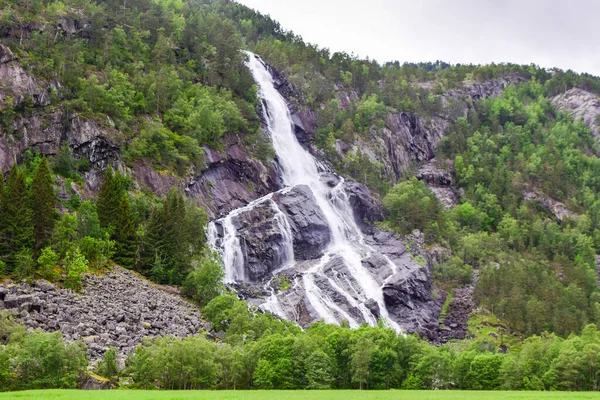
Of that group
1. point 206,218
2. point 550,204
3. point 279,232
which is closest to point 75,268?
point 206,218

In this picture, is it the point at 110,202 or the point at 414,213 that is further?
the point at 414,213

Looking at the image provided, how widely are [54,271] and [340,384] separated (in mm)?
34095

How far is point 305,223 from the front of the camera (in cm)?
11381

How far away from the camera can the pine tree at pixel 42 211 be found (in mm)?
74094

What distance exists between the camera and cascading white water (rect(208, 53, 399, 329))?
317 ft

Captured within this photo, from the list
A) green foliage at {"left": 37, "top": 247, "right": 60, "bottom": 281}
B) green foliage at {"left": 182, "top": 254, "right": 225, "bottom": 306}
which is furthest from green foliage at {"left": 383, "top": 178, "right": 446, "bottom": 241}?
green foliage at {"left": 37, "top": 247, "right": 60, "bottom": 281}

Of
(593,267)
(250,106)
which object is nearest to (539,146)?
(593,267)

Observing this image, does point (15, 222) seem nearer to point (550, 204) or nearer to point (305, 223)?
point (305, 223)

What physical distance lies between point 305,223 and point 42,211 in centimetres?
5089

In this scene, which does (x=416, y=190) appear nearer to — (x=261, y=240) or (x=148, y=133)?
(x=261, y=240)

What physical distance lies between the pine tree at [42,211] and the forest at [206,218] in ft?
0.74

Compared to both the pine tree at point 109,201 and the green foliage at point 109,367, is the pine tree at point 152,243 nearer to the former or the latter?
the pine tree at point 109,201

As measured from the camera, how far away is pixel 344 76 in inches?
7662

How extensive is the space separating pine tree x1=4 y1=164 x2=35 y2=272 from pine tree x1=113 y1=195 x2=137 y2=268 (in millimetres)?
12620
